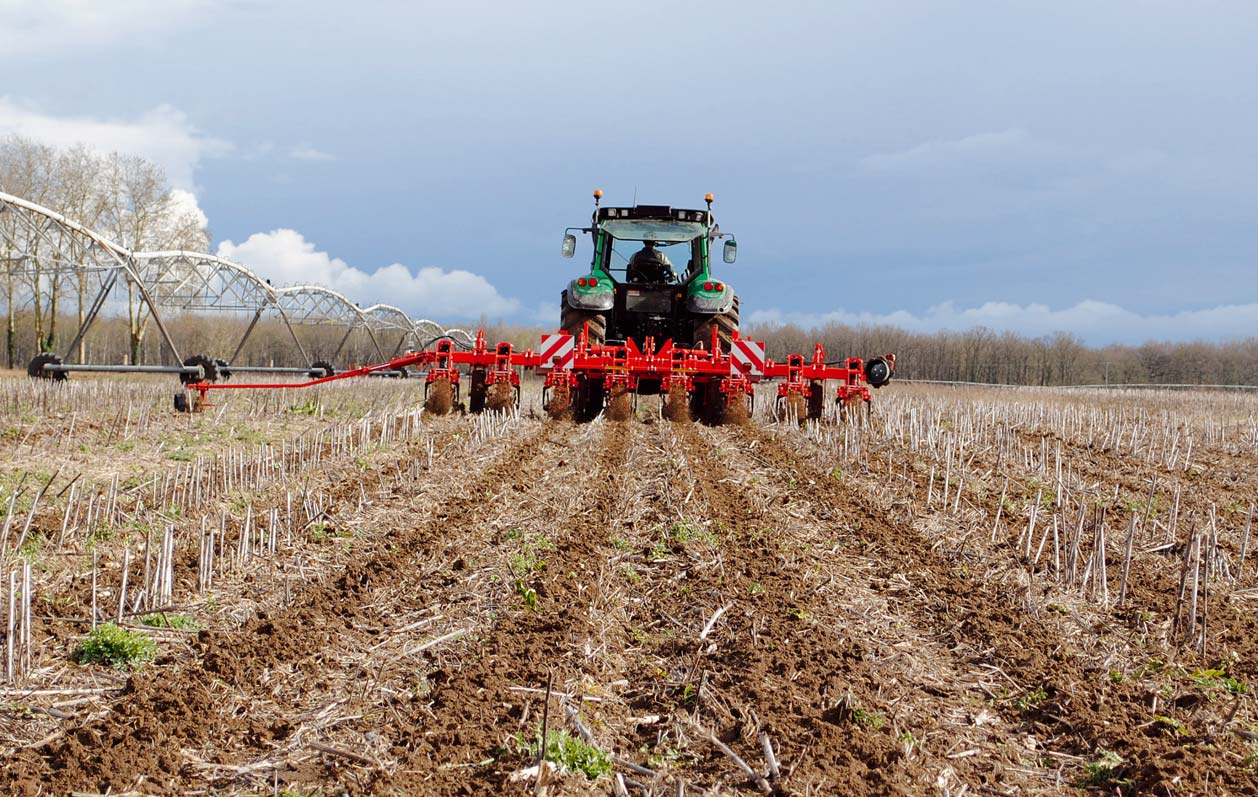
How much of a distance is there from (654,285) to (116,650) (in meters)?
8.96

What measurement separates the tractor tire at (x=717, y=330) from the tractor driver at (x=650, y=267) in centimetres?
108

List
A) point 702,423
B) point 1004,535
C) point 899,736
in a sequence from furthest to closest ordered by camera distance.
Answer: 1. point 702,423
2. point 1004,535
3. point 899,736

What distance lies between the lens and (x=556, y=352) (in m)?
10.1

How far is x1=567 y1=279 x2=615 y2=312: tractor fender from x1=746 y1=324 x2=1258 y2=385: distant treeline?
41541 mm

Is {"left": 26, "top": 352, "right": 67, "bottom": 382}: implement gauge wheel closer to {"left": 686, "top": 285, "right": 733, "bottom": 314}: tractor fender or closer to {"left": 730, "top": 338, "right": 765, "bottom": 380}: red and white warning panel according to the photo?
{"left": 686, "top": 285, "right": 733, "bottom": 314}: tractor fender

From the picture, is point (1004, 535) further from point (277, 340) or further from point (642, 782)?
point (277, 340)

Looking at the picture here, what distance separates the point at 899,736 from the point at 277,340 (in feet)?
151

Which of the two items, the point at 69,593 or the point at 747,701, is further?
the point at 69,593

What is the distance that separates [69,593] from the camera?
3.80m

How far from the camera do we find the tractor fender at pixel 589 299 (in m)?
10.6

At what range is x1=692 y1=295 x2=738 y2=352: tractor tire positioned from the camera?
10664 millimetres

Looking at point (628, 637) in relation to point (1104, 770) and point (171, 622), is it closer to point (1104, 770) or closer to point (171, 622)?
point (1104, 770)

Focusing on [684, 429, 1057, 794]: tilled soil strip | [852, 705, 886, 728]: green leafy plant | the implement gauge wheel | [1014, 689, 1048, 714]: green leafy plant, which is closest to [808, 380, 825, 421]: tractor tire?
[684, 429, 1057, 794]: tilled soil strip

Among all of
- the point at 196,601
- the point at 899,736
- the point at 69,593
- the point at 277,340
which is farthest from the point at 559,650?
the point at 277,340
